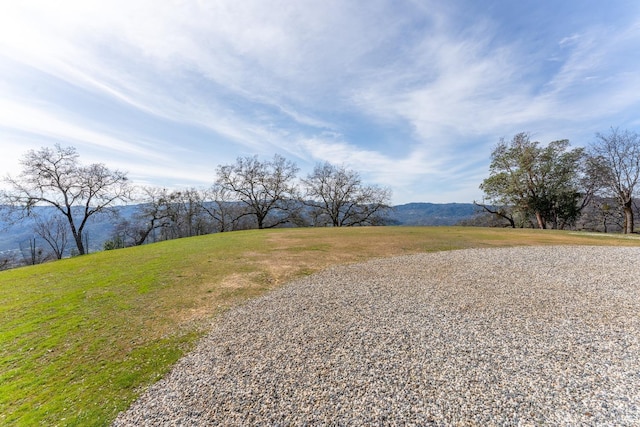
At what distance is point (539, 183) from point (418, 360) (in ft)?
120

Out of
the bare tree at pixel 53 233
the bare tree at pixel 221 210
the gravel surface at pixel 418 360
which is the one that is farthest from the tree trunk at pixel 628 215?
the bare tree at pixel 53 233

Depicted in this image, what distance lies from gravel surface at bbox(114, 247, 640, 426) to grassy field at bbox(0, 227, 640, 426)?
747mm

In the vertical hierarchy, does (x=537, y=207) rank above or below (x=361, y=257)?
above

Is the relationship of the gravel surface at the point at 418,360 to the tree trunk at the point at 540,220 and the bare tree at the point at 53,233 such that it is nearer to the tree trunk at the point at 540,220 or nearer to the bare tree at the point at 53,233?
the tree trunk at the point at 540,220

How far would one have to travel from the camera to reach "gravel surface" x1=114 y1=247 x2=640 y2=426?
3.56 meters

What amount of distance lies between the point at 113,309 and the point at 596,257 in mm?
20452

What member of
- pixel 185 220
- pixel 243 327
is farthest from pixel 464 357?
pixel 185 220

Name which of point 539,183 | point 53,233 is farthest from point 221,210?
point 539,183

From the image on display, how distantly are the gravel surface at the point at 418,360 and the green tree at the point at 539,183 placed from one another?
89.3 feet

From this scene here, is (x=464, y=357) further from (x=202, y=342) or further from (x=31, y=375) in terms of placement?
(x=31, y=375)

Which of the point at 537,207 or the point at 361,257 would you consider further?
the point at 537,207

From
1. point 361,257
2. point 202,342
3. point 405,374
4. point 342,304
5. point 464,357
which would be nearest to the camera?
point 405,374

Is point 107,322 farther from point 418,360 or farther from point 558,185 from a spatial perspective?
point 558,185

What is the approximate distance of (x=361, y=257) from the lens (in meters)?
14.2
